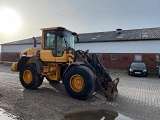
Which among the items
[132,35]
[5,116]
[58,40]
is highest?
[132,35]

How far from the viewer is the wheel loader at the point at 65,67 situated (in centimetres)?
842

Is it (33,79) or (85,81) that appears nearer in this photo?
(85,81)

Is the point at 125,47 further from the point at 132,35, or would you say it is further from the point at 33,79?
the point at 33,79

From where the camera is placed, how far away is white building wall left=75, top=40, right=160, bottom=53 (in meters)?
24.9

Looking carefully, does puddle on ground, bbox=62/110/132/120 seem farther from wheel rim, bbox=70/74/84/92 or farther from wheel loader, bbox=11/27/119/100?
wheel rim, bbox=70/74/84/92

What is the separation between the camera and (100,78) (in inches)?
353

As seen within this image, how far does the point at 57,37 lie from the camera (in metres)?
9.89

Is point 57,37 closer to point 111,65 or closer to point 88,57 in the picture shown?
point 88,57

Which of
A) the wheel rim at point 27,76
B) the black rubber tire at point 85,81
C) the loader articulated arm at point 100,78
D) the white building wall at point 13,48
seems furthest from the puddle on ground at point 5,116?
the white building wall at point 13,48

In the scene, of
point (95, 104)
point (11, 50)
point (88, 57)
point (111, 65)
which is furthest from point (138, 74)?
point (11, 50)

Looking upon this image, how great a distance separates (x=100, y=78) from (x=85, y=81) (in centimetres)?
96

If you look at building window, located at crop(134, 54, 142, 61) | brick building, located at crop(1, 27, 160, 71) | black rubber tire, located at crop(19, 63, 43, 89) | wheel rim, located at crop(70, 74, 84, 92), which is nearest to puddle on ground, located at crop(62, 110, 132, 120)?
wheel rim, located at crop(70, 74, 84, 92)

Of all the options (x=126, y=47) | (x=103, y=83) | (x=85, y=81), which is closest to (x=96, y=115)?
(x=85, y=81)

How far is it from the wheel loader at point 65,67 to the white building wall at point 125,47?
16576mm
